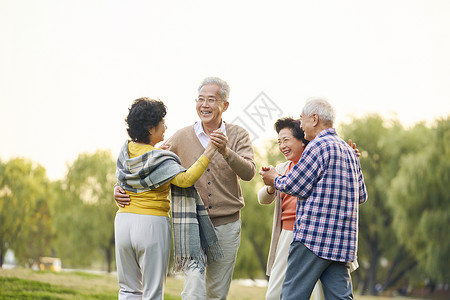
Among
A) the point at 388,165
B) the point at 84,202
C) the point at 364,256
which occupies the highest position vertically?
the point at 388,165

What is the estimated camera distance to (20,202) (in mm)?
29141

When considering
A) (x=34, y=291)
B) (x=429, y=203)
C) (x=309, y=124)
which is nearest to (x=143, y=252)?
(x=309, y=124)

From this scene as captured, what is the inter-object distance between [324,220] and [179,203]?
114cm

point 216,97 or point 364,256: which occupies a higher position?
point 216,97

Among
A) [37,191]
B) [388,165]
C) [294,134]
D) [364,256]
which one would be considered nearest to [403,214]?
[388,165]

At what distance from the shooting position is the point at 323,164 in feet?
11.9

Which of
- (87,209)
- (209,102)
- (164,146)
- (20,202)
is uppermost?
(209,102)

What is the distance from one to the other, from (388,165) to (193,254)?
18661 millimetres

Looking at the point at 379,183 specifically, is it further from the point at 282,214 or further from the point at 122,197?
the point at 122,197

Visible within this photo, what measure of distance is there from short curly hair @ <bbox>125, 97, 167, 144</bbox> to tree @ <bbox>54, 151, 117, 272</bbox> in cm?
2401

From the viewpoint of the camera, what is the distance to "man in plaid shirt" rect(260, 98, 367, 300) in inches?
141

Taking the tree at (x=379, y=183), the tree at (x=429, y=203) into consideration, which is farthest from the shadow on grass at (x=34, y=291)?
the tree at (x=379, y=183)

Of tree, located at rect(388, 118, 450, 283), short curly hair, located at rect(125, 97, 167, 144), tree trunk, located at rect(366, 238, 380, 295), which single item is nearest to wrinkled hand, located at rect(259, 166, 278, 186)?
short curly hair, located at rect(125, 97, 167, 144)

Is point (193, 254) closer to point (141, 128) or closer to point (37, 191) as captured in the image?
point (141, 128)
